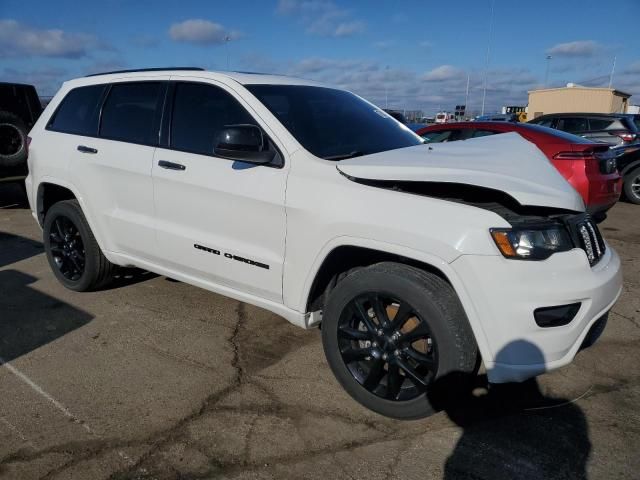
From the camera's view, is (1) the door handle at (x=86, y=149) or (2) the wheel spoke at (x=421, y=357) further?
(1) the door handle at (x=86, y=149)

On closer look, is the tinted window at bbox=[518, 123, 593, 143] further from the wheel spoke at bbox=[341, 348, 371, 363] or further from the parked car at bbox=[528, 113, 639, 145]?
the wheel spoke at bbox=[341, 348, 371, 363]

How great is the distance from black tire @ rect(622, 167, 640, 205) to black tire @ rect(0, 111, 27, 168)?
33.6 feet

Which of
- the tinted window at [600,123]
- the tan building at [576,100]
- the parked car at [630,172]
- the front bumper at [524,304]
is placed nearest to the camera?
the front bumper at [524,304]

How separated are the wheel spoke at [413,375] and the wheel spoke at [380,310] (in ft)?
0.67

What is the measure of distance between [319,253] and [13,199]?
9313 mm

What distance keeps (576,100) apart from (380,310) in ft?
Answer: 112

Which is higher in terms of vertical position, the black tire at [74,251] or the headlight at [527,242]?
the headlight at [527,242]

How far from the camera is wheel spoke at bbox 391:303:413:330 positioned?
8.44 feet

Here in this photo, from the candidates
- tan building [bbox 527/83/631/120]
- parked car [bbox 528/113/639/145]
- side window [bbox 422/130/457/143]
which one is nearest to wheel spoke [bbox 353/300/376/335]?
side window [bbox 422/130/457/143]

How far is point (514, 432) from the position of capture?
268 cm

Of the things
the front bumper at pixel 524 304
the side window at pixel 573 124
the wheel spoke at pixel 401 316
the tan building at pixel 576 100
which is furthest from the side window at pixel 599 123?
the tan building at pixel 576 100

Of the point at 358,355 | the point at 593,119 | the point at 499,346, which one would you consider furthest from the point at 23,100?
the point at 593,119

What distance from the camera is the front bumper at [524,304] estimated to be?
7.57 feet

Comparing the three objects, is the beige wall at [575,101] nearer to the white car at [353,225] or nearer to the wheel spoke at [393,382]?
the white car at [353,225]
